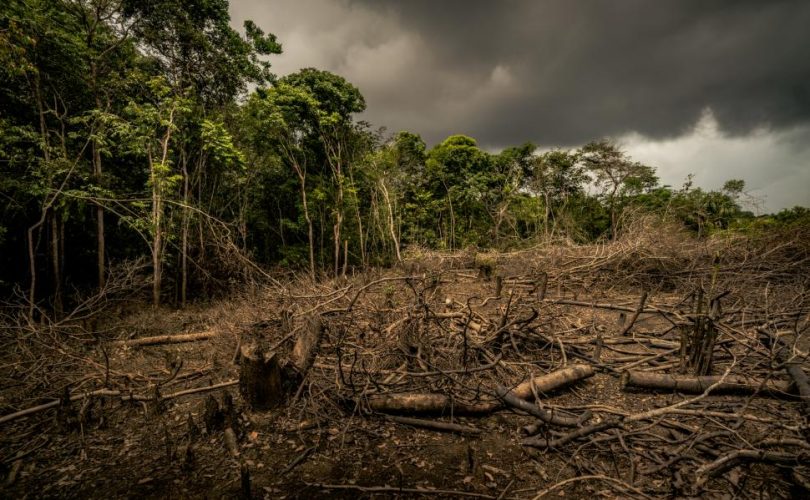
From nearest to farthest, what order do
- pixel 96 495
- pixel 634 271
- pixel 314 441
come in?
pixel 96 495 → pixel 314 441 → pixel 634 271

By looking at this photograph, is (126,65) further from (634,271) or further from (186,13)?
(634,271)

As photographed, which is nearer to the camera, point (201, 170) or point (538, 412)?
point (538, 412)

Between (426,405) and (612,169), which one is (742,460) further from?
(612,169)

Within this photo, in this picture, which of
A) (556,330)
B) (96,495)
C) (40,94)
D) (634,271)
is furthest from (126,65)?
(634,271)

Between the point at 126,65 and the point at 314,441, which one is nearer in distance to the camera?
the point at 314,441

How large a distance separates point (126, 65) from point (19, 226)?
6203 mm

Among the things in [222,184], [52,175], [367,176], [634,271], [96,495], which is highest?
[367,176]

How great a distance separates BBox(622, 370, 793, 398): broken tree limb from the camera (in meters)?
3.84

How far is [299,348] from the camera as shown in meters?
4.29

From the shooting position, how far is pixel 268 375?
3803 millimetres

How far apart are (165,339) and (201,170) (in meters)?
8.77

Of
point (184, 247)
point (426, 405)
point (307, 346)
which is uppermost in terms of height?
point (184, 247)

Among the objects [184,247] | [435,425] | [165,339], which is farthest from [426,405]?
[184,247]

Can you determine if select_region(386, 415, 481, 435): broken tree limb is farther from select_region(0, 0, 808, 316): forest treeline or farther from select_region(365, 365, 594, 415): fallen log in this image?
select_region(0, 0, 808, 316): forest treeline
